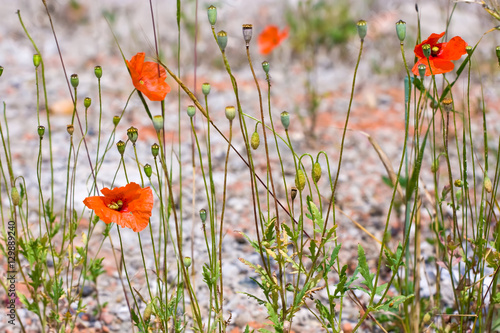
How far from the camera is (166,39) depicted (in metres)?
5.19

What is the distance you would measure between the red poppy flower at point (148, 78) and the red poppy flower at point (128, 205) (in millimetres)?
227

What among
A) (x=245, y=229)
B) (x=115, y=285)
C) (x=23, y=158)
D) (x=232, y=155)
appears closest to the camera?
(x=115, y=285)

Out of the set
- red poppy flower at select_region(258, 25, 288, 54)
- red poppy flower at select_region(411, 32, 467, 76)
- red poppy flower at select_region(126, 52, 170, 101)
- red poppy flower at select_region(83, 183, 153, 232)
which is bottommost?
red poppy flower at select_region(83, 183, 153, 232)

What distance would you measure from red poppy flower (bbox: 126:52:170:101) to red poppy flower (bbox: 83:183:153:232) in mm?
227

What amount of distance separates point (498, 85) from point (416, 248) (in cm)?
283

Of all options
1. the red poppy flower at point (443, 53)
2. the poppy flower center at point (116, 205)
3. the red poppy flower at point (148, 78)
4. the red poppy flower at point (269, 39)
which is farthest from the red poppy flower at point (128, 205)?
the red poppy flower at point (269, 39)

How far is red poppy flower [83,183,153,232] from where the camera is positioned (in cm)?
128

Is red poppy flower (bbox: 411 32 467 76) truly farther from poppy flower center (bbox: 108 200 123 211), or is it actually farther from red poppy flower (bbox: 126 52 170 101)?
poppy flower center (bbox: 108 200 123 211)

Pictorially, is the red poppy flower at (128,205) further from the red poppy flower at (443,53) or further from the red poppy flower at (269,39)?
the red poppy flower at (269,39)

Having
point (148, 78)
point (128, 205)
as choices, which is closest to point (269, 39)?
point (148, 78)

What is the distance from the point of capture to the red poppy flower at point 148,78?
1.32 m

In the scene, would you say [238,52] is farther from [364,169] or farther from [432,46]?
[432,46]

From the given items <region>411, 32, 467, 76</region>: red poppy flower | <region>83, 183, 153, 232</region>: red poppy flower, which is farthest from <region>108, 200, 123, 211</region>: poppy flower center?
<region>411, 32, 467, 76</region>: red poppy flower

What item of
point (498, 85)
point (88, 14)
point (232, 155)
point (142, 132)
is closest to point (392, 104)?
point (498, 85)
